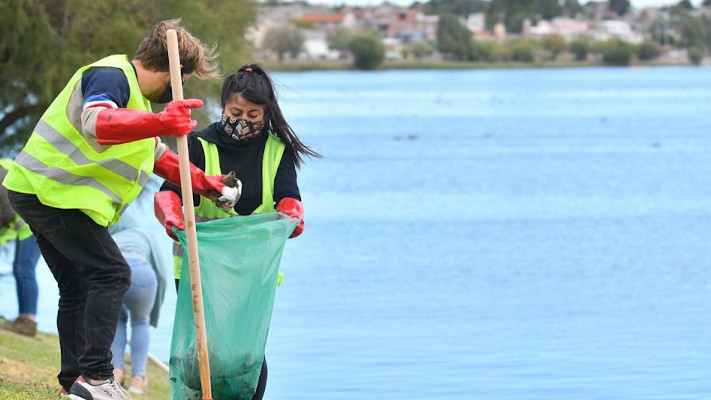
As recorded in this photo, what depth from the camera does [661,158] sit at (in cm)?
5038

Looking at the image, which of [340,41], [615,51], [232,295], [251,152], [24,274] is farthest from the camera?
[615,51]

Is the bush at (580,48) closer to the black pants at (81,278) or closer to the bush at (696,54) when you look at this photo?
the bush at (696,54)

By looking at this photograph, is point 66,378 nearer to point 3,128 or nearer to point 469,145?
point 3,128

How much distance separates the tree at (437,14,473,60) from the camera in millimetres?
170625

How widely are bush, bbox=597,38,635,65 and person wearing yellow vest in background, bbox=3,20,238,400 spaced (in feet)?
578

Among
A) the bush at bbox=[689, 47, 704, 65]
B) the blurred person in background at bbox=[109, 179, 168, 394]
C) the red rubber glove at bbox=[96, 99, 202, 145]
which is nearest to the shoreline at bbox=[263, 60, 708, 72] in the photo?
the bush at bbox=[689, 47, 704, 65]

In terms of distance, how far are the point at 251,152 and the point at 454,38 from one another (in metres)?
166

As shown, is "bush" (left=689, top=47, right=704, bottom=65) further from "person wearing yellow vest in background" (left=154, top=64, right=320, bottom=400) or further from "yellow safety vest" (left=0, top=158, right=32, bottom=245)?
"person wearing yellow vest in background" (left=154, top=64, right=320, bottom=400)

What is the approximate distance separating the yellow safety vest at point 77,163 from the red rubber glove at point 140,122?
0.36 m

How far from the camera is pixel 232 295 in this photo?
5977 mm

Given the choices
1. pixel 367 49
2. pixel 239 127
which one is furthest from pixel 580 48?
pixel 239 127

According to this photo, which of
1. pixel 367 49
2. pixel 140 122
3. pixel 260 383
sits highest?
pixel 140 122

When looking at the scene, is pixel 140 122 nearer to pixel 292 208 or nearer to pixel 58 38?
pixel 292 208

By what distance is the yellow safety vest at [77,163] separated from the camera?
227 inches
